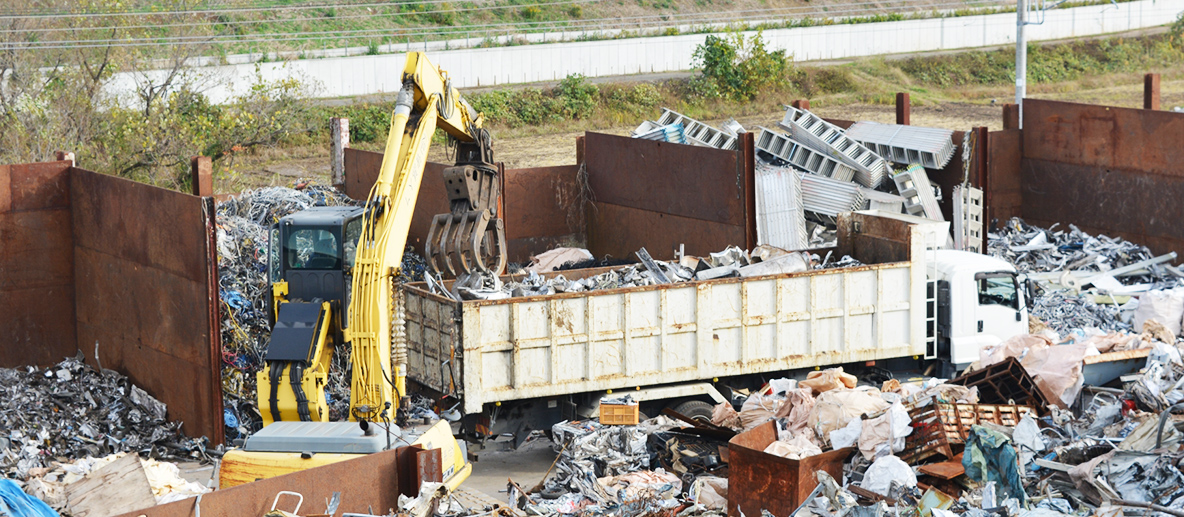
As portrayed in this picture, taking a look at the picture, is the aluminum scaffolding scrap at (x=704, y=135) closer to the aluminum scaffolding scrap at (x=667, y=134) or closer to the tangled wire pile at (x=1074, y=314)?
the aluminum scaffolding scrap at (x=667, y=134)

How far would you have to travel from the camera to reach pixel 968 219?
18875 millimetres

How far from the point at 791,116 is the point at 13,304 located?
12.8 metres

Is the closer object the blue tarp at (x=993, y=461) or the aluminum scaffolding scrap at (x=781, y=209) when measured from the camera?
the blue tarp at (x=993, y=461)

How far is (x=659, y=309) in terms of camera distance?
12.4 m

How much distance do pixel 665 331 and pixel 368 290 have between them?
307 cm

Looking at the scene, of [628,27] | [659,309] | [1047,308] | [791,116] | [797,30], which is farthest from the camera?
[628,27]

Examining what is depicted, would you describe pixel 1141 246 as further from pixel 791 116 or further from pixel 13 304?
pixel 13 304

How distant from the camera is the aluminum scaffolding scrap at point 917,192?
19.4 m

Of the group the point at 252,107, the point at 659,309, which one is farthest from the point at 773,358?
the point at 252,107

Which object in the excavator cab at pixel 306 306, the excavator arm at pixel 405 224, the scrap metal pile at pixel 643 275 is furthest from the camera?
the scrap metal pile at pixel 643 275

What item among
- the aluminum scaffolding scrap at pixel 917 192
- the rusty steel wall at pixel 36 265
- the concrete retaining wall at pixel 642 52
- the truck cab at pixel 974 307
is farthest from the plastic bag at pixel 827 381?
the concrete retaining wall at pixel 642 52

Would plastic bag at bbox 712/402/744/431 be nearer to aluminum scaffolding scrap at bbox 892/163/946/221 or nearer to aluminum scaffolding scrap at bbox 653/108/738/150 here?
aluminum scaffolding scrap at bbox 892/163/946/221

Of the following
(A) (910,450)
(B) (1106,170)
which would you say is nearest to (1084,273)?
(B) (1106,170)

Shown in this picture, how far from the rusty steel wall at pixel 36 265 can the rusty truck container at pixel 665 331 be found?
18.1ft
